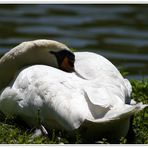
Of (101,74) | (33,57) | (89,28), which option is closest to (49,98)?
(101,74)

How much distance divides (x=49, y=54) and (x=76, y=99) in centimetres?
143

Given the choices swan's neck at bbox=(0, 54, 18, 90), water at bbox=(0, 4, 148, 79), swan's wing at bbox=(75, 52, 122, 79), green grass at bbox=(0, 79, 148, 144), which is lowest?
water at bbox=(0, 4, 148, 79)

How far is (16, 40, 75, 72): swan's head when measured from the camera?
8.69 m

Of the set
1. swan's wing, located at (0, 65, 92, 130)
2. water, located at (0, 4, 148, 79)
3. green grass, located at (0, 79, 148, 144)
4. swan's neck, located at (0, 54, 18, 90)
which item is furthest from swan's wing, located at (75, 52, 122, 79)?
water, located at (0, 4, 148, 79)

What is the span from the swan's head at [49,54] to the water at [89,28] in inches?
144

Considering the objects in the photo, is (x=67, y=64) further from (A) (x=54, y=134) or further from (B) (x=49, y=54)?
(A) (x=54, y=134)

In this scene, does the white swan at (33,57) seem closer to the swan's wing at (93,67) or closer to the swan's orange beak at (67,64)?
the swan's orange beak at (67,64)

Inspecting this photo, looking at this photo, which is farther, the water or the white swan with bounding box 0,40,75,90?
the water

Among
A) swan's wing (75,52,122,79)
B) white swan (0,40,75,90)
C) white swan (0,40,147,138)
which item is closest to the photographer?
white swan (0,40,147,138)

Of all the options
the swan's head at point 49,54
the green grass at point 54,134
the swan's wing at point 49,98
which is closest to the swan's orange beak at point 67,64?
the swan's head at point 49,54

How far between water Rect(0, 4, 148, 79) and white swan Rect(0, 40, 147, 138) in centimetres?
418

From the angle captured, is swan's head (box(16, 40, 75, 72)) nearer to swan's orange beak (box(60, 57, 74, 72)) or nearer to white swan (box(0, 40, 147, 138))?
swan's orange beak (box(60, 57, 74, 72))

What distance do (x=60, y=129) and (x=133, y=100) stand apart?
143cm

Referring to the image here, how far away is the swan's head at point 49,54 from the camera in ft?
28.5
